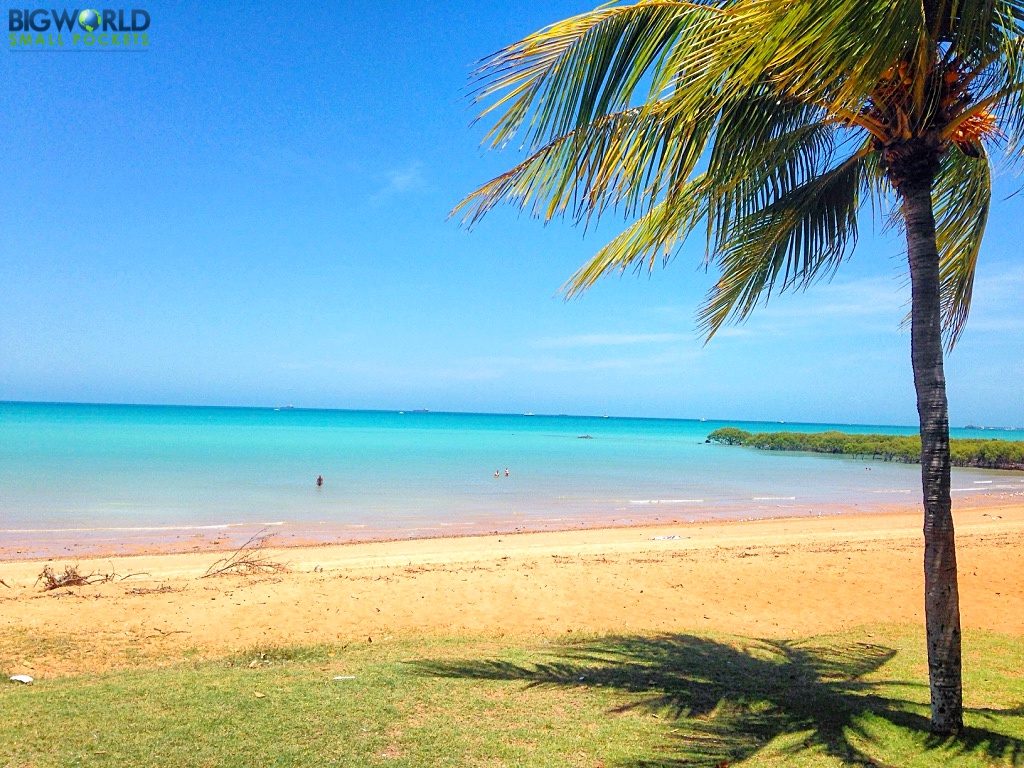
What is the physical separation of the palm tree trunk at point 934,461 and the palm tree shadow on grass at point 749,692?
0.37 metres

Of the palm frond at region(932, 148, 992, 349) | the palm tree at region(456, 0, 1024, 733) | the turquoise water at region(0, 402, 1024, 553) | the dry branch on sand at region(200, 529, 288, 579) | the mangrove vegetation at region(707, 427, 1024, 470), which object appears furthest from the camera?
the mangrove vegetation at region(707, 427, 1024, 470)

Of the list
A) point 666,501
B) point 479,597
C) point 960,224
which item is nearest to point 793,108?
point 960,224

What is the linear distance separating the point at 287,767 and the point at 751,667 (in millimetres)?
4013

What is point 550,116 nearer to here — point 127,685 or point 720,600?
point 127,685

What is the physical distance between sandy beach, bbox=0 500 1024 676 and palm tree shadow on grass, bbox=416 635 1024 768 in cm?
99

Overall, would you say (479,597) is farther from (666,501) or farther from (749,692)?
(666,501)

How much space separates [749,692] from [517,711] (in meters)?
1.80

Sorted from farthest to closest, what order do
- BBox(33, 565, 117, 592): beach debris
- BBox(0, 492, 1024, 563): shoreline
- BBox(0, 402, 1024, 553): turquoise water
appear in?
BBox(0, 402, 1024, 553): turquoise water, BBox(0, 492, 1024, 563): shoreline, BBox(33, 565, 117, 592): beach debris

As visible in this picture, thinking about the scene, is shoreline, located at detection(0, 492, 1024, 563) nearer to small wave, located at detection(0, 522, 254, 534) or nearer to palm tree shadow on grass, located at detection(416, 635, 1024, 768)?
small wave, located at detection(0, 522, 254, 534)

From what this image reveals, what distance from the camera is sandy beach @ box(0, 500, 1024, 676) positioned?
7344mm

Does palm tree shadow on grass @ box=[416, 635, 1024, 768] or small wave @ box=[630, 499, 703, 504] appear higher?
palm tree shadow on grass @ box=[416, 635, 1024, 768]

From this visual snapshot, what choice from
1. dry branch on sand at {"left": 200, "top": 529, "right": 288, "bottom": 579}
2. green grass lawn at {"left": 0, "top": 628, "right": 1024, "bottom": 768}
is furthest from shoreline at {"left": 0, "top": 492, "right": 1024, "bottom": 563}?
green grass lawn at {"left": 0, "top": 628, "right": 1024, "bottom": 768}

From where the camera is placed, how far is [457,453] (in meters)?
52.6

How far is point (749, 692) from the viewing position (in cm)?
531
